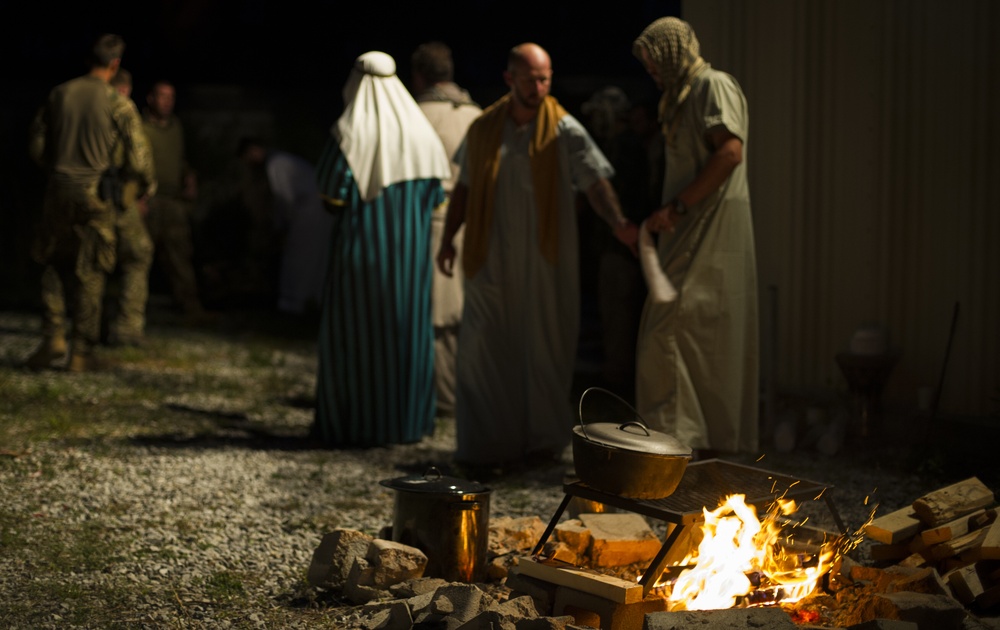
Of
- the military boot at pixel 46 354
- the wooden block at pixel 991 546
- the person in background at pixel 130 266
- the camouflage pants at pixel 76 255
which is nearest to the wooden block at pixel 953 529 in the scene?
the wooden block at pixel 991 546

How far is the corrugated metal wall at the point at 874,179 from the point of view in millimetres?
6238

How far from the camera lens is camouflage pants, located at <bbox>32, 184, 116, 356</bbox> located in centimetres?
855

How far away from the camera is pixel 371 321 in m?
6.79

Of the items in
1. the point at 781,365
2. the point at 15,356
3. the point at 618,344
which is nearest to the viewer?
the point at 781,365

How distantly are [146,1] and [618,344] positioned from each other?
1181 cm

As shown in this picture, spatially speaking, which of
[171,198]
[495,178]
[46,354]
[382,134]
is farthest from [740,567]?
[171,198]

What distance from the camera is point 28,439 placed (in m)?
6.68

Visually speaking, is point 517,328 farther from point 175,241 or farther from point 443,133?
point 175,241

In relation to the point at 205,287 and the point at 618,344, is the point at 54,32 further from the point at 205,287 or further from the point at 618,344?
the point at 618,344

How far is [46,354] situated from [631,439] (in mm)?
6133

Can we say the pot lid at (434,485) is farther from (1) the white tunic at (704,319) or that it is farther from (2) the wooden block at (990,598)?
(2) the wooden block at (990,598)

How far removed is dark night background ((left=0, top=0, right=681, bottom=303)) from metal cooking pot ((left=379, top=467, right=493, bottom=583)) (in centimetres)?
1001

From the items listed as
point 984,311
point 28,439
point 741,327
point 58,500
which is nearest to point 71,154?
point 28,439

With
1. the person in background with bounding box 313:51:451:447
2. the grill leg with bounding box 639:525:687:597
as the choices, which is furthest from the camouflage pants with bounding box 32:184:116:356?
the grill leg with bounding box 639:525:687:597
